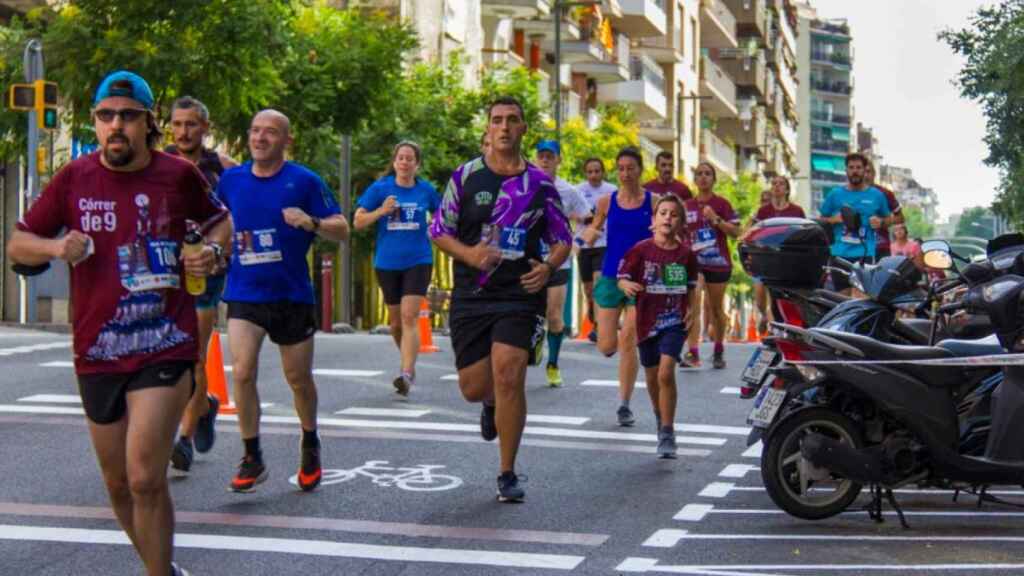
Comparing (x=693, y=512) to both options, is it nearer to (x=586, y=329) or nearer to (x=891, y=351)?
(x=891, y=351)

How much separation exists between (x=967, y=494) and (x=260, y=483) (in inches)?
144

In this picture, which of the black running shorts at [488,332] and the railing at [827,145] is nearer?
the black running shorts at [488,332]

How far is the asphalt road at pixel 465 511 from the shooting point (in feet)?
27.3

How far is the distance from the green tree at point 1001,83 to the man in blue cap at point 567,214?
39.3ft

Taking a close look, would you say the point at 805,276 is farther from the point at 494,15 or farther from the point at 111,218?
the point at 494,15

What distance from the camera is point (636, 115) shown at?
71438 mm

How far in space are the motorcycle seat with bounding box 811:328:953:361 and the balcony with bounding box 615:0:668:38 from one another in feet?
195

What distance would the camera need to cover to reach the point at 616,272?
1462 centimetres

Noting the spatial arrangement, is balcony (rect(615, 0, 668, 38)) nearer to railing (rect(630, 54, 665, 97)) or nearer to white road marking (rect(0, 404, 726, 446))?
railing (rect(630, 54, 665, 97))

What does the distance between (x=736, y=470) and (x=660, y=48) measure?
64937 mm

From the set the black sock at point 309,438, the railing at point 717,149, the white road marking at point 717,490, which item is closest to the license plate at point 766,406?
the white road marking at point 717,490

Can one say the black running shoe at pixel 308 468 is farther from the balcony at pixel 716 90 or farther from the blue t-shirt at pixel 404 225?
the balcony at pixel 716 90

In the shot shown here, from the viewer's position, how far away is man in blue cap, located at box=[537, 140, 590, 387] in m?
17.1

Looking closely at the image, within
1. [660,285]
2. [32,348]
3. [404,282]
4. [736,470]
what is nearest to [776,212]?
[404,282]
